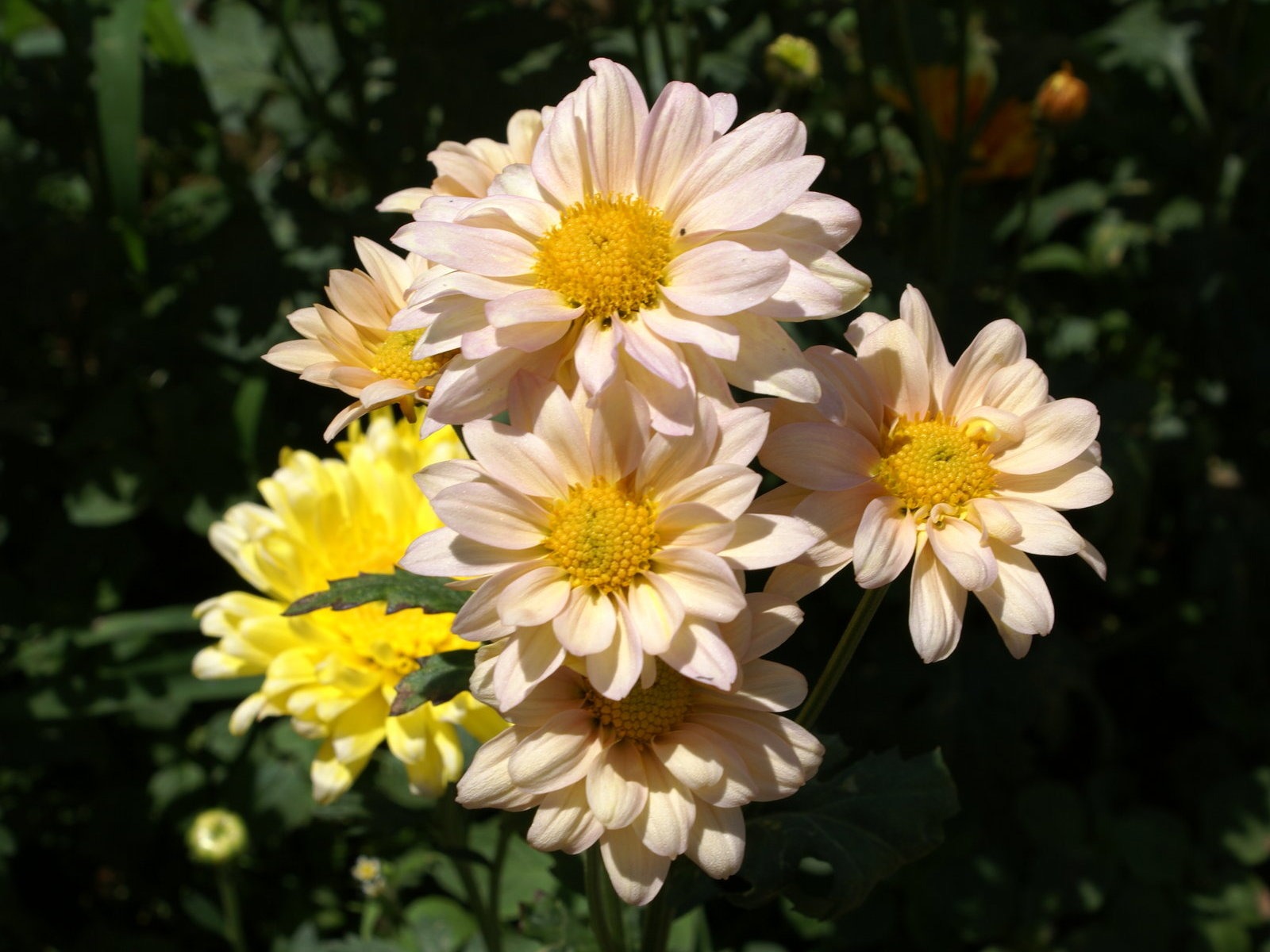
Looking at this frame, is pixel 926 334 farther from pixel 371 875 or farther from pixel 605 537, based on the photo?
pixel 371 875

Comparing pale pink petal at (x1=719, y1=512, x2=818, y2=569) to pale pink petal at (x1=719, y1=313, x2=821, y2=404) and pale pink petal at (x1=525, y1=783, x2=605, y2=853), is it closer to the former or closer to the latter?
pale pink petal at (x1=719, y1=313, x2=821, y2=404)

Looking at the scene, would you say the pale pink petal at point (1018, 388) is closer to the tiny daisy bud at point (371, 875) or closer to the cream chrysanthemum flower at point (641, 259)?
the cream chrysanthemum flower at point (641, 259)

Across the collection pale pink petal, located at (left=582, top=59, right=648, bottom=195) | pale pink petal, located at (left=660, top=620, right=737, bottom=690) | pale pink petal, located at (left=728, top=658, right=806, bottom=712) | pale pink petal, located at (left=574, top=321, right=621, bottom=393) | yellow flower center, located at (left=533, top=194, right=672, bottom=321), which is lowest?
pale pink petal, located at (left=728, top=658, right=806, bottom=712)

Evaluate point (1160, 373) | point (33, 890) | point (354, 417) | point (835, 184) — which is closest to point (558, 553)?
point (354, 417)

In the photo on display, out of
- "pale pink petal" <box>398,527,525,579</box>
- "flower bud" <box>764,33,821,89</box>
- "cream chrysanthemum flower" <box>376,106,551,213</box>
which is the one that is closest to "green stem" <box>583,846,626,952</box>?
"pale pink petal" <box>398,527,525,579</box>

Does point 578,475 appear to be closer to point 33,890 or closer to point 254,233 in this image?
point 254,233

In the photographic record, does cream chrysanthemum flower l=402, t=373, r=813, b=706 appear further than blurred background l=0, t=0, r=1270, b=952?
No

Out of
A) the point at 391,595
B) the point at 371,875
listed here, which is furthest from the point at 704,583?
the point at 371,875
